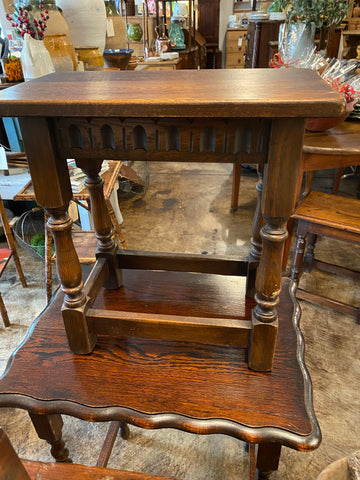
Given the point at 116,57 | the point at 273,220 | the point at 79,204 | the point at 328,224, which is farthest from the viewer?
the point at 116,57

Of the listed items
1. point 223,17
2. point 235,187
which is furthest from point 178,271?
point 223,17

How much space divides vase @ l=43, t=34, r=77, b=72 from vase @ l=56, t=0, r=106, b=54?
0.24 metres

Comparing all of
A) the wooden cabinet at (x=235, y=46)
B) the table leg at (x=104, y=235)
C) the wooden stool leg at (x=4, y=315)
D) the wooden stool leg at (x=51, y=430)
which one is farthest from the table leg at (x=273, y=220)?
the wooden cabinet at (x=235, y=46)

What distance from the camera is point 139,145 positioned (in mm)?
685

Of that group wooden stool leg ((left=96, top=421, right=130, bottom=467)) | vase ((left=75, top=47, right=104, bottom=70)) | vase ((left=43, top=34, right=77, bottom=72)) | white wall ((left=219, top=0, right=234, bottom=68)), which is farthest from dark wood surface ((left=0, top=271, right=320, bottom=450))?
white wall ((left=219, top=0, right=234, bottom=68))

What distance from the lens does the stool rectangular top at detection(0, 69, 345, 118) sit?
1.88 ft

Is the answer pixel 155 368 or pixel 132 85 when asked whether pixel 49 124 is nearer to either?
pixel 132 85

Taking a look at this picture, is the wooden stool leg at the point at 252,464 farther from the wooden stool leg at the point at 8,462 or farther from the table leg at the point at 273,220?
the wooden stool leg at the point at 8,462

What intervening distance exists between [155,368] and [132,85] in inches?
25.2

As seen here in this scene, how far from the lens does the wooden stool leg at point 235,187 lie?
276 cm

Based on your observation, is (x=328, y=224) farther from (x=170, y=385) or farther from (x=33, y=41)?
(x=33, y=41)

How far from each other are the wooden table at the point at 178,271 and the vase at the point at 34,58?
45.2 inches

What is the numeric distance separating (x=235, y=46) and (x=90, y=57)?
5.89 metres

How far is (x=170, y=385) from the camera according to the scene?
2.76 feet
